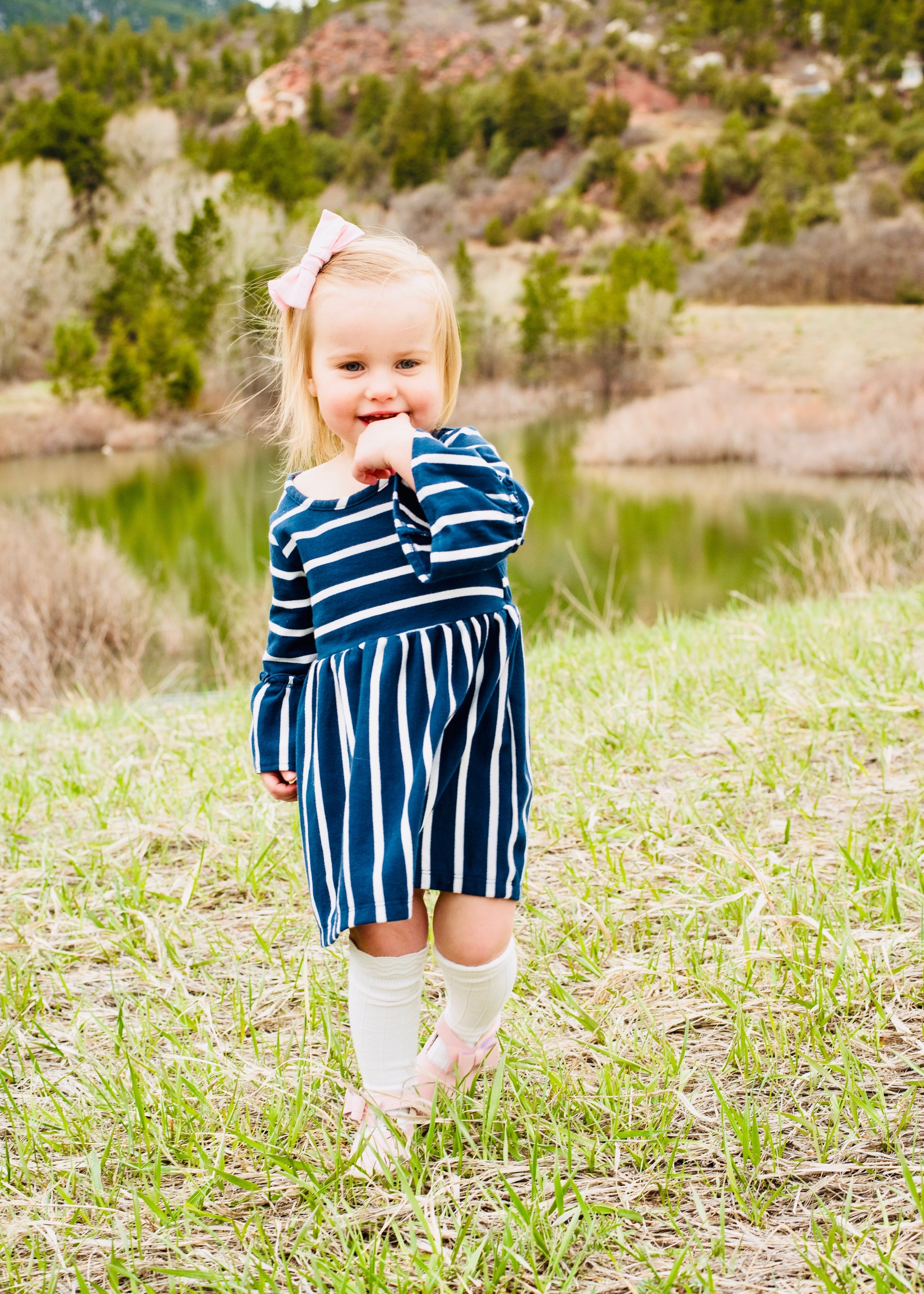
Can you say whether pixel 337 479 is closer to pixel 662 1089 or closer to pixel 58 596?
pixel 662 1089

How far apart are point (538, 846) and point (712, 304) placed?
32863 mm

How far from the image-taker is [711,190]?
42312 millimetres

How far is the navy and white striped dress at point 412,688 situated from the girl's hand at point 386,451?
0.02 m

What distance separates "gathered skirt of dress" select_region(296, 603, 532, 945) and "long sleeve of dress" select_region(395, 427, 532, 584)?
0.35 ft

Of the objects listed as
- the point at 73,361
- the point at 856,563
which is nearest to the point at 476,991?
the point at 856,563

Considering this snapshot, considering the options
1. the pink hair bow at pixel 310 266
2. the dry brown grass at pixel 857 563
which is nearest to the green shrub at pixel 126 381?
the dry brown grass at pixel 857 563

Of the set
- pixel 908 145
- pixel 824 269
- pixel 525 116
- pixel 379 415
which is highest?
pixel 525 116

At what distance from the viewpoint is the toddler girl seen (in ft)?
4.38

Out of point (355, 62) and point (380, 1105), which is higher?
point (355, 62)

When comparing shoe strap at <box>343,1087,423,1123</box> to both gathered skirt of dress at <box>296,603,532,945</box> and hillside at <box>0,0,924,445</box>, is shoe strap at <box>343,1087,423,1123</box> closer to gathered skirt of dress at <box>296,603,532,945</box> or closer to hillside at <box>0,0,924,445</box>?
gathered skirt of dress at <box>296,603,532,945</box>

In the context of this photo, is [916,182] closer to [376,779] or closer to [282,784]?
→ [282,784]

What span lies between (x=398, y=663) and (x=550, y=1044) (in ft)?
2.52

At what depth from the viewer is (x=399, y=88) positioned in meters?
61.5

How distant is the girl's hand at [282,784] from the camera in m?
1.56
